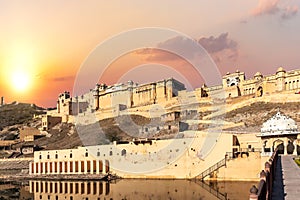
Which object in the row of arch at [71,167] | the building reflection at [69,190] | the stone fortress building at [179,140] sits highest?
the stone fortress building at [179,140]

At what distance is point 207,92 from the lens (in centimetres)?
6694

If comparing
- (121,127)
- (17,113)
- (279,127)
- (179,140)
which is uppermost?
(17,113)

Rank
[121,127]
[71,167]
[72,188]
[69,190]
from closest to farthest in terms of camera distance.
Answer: [69,190] → [72,188] → [71,167] → [121,127]

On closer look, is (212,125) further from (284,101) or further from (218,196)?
(218,196)

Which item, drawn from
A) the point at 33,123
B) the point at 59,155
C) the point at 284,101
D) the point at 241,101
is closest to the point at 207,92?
the point at 241,101

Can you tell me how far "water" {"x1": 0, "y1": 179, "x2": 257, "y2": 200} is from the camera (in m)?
26.1

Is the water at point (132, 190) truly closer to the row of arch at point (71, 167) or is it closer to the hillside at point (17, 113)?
the row of arch at point (71, 167)

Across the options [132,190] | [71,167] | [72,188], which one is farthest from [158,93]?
[132,190]

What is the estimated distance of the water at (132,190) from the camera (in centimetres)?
2609

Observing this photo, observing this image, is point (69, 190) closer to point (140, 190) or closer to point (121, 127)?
point (140, 190)

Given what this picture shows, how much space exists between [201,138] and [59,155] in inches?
675

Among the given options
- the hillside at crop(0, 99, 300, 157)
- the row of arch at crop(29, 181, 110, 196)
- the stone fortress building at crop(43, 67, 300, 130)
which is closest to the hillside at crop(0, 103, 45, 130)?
the hillside at crop(0, 99, 300, 157)

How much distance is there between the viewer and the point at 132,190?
1170 inches

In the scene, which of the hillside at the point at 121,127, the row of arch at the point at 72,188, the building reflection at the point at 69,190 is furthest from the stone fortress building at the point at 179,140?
the building reflection at the point at 69,190
